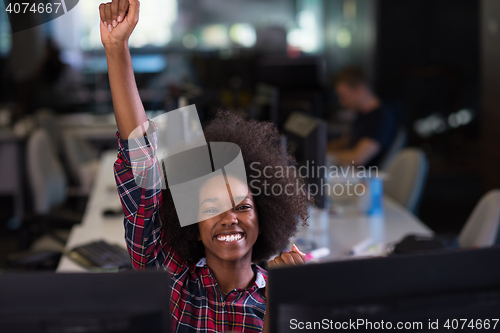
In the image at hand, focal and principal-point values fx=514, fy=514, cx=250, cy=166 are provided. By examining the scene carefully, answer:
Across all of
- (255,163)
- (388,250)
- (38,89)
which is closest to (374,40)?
(38,89)

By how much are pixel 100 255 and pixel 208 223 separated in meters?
0.76

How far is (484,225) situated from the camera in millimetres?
1908

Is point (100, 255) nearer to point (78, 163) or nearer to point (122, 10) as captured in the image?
point (122, 10)

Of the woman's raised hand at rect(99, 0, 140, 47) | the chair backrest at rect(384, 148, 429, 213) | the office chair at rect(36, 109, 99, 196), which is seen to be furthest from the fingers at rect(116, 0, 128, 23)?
the office chair at rect(36, 109, 99, 196)

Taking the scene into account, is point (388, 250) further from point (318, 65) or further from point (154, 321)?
point (318, 65)

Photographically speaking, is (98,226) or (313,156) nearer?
(313,156)

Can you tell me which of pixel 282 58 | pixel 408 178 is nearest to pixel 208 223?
pixel 408 178

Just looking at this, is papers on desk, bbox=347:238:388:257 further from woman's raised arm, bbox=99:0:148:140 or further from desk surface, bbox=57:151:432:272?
woman's raised arm, bbox=99:0:148:140

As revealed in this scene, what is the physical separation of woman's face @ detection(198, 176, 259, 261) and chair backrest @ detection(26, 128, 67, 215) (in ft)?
5.85

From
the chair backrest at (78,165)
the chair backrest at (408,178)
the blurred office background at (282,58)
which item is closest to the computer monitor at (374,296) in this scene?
the chair backrest at (408,178)

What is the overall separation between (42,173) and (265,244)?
1.89 metres

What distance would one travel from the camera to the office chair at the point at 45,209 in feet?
7.97

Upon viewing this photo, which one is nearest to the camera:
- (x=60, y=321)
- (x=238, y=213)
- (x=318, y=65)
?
(x=60, y=321)

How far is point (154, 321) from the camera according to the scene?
688mm
